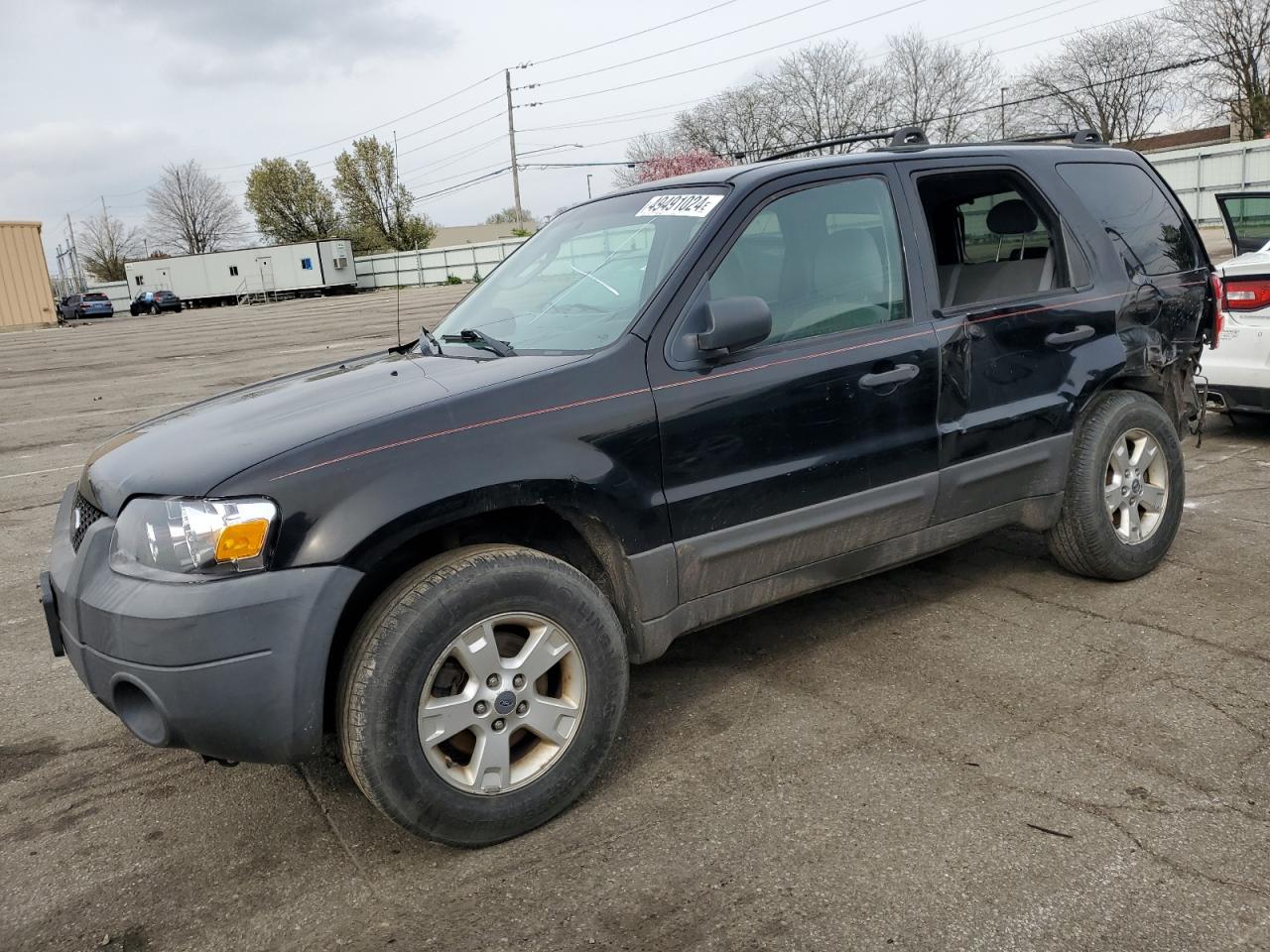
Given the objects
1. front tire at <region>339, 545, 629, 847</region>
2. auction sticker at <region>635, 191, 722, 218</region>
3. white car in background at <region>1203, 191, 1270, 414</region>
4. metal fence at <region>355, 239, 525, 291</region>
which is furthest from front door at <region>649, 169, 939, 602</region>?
metal fence at <region>355, 239, 525, 291</region>

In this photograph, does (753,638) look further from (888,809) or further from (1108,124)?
(1108,124)

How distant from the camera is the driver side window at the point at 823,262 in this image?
345 centimetres

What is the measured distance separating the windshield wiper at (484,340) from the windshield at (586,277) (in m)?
0.01

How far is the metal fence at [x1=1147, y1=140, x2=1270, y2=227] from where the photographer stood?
26984mm

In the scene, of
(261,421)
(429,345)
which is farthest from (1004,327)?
(261,421)

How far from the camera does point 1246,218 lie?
7949mm

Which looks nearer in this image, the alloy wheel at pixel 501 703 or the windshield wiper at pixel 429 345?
the alloy wheel at pixel 501 703

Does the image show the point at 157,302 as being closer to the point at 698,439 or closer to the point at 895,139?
the point at 895,139

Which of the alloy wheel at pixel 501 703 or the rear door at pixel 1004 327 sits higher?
the rear door at pixel 1004 327

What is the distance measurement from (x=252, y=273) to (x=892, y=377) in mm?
62608

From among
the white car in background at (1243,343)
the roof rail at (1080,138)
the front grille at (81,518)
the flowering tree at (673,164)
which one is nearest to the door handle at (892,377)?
the roof rail at (1080,138)

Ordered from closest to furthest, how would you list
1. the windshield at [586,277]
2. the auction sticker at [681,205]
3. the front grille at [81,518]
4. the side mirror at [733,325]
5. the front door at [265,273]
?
the front grille at [81,518], the side mirror at [733,325], the windshield at [586,277], the auction sticker at [681,205], the front door at [265,273]

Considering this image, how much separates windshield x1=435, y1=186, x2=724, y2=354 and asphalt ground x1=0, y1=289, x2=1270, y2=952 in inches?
52.9

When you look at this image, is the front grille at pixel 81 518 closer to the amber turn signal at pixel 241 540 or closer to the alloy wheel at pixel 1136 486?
the amber turn signal at pixel 241 540
